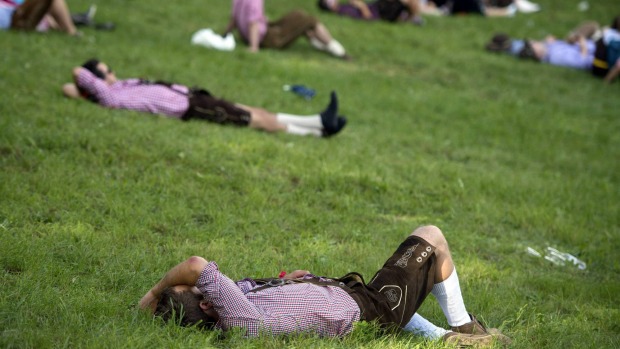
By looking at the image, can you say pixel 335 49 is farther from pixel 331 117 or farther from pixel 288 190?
pixel 288 190

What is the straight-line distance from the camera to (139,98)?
8.89m

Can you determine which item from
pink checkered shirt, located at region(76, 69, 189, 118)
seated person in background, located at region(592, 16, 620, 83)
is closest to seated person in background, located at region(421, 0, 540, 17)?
seated person in background, located at region(592, 16, 620, 83)

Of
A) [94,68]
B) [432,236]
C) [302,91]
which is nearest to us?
[432,236]

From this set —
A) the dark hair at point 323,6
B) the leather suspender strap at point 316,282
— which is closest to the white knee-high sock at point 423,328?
the leather suspender strap at point 316,282

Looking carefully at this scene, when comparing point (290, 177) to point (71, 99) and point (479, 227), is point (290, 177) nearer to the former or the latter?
point (479, 227)

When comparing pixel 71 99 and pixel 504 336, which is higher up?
pixel 504 336

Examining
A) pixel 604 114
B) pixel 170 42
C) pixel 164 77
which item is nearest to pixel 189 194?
pixel 164 77

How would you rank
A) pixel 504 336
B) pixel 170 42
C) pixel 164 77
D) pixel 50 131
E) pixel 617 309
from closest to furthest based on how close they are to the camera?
1. pixel 504 336
2. pixel 617 309
3. pixel 50 131
4. pixel 164 77
5. pixel 170 42

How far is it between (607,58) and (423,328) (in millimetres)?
10924

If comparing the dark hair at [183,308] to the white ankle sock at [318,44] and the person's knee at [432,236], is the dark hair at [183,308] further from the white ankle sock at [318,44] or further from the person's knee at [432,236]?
A: the white ankle sock at [318,44]

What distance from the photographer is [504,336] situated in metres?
4.96

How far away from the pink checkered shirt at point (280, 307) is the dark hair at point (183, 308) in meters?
0.12

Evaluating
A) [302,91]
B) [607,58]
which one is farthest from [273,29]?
[607,58]

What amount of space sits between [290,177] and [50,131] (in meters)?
2.31
